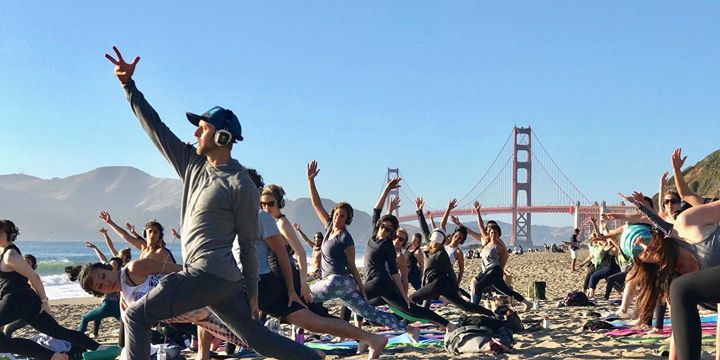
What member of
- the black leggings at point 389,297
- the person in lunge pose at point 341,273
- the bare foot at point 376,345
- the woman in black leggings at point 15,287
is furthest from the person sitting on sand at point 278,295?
the black leggings at point 389,297

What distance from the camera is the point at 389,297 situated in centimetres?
659

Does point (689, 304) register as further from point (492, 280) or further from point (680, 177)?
point (492, 280)

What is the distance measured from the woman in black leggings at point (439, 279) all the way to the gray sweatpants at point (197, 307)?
4237 millimetres

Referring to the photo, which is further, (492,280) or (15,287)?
(492,280)

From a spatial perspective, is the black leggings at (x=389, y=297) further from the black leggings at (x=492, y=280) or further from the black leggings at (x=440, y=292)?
the black leggings at (x=492, y=280)

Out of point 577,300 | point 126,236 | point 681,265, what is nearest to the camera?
point 681,265

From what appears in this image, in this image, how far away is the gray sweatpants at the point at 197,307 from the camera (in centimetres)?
344

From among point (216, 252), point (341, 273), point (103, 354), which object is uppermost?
point (216, 252)

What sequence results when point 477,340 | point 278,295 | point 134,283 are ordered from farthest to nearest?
point 477,340, point 278,295, point 134,283

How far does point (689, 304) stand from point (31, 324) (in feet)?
14.3

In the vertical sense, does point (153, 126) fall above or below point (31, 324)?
above

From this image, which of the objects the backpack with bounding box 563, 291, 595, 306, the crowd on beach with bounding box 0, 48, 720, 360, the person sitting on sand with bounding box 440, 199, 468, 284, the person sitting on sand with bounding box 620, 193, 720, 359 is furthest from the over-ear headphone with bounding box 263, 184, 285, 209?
the backpack with bounding box 563, 291, 595, 306

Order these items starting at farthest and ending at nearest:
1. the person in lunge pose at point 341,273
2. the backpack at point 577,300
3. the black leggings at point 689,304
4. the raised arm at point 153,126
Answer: the backpack at point 577,300 → the person in lunge pose at point 341,273 → the raised arm at point 153,126 → the black leggings at point 689,304

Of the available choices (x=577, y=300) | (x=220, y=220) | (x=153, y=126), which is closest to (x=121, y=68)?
(x=153, y=126)
